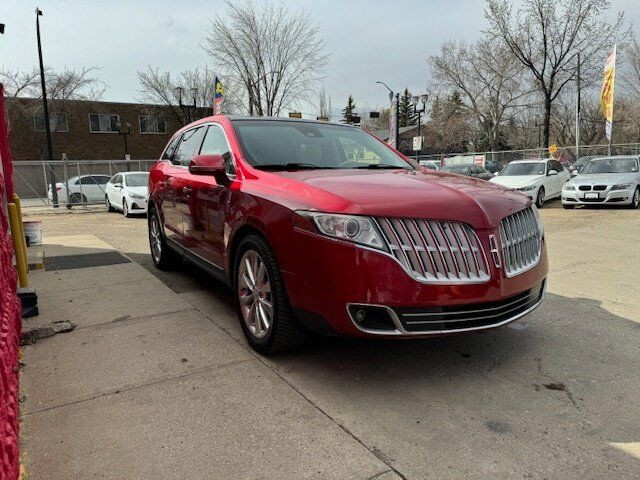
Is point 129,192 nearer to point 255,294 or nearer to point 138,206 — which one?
point 138,206

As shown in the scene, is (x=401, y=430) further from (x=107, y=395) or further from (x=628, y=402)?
(x=107, y=395)

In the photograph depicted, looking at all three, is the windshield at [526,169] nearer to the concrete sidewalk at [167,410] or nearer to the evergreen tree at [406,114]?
the concrete sidewalk at [167,410]

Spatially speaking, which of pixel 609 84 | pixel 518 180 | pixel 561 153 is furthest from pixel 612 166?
pixel 561 153

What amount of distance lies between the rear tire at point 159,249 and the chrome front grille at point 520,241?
4030 mm

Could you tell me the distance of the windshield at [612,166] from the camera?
13.7m

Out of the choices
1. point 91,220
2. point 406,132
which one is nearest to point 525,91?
point 406,132

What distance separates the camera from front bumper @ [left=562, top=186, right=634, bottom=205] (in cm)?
1279

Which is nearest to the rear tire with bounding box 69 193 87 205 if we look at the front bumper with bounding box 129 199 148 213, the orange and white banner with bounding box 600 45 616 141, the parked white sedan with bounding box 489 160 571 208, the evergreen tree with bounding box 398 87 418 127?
the front bumper with bounding box 129 199 148 213

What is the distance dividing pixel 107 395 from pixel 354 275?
1698 millimetres

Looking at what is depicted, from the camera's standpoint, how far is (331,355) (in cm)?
352

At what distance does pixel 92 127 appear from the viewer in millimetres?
36562

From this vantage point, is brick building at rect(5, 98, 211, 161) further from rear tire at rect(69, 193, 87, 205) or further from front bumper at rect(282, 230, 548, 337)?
Result: front bumper at rect(282, 230, 548, 337)

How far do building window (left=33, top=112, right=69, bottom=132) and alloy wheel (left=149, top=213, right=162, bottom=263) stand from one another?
3203 centimetres

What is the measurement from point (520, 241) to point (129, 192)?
13.1 metres
